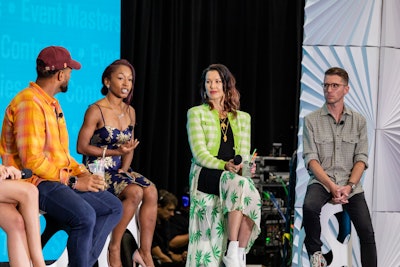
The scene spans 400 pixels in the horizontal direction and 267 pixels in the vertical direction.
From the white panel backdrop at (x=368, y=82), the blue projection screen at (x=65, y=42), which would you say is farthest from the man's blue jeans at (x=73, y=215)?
the blue projection screen at (x=65, y=42)

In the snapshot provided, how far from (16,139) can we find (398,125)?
2.63m

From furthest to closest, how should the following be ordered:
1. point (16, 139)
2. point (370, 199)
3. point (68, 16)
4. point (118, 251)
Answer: point (68, 16), point (370, 199), point (118, 251), point (16, 139)

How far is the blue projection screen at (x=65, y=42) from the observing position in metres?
5.86

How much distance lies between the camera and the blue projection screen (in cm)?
586

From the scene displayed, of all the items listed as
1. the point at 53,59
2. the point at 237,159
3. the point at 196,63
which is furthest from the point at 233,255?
the point at 196,63

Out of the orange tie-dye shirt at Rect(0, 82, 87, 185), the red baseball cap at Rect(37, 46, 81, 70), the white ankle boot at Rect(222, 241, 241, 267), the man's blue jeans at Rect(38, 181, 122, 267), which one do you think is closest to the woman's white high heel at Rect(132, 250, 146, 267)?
the white ankle boot at Rect(222, 241, 241, 267)

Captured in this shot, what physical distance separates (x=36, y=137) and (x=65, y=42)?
279 centimetres

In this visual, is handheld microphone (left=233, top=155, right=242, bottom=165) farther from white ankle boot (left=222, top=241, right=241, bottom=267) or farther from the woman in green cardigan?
white ankle boot (left=222, top=241, right=241, bottom=267)

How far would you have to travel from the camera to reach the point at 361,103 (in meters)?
4.90

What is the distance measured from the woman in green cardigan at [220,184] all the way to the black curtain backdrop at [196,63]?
1954mm

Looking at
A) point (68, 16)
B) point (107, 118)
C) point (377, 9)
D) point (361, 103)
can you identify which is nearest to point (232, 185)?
point (107, 118)

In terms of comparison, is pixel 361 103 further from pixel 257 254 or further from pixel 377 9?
pixel 257 254

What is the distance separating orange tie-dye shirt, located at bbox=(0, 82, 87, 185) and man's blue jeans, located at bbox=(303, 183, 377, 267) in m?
1.49

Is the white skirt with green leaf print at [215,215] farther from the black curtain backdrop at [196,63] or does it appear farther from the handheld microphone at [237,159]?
the black curtain backdrop at [196,63]
